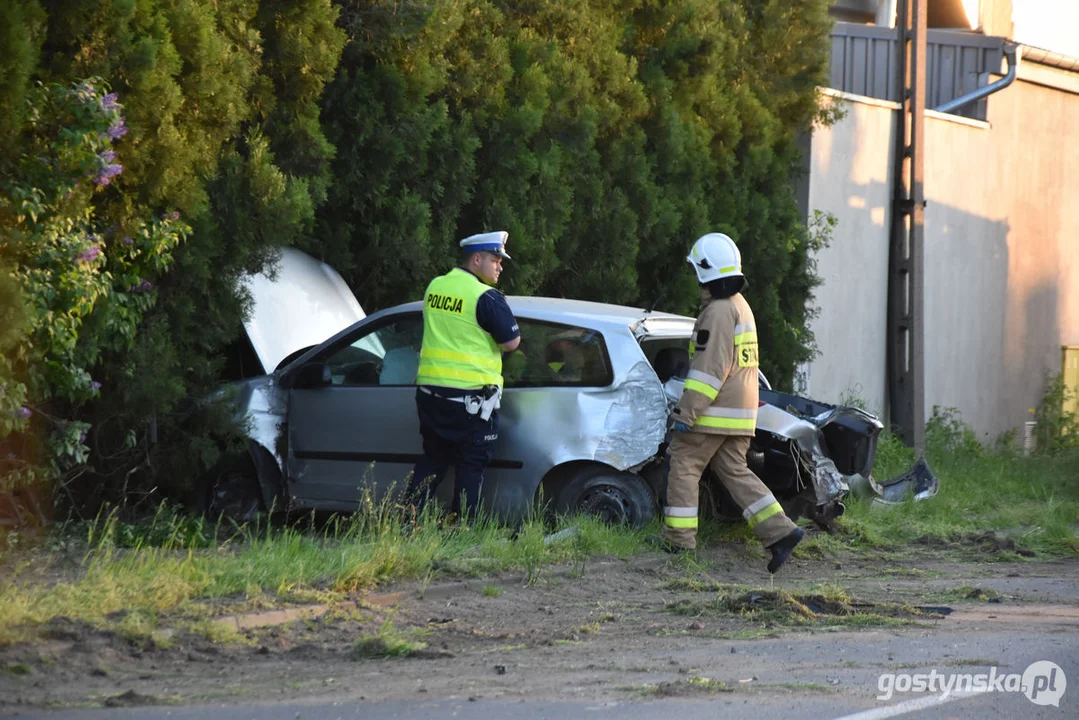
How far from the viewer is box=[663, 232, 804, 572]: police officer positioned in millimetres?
8359

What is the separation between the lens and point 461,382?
27.8 ft

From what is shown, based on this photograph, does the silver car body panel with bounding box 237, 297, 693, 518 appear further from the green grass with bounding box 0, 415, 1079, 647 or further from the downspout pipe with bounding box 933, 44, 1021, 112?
the downspout pipe with bounding box 933, 44, 1021, 112

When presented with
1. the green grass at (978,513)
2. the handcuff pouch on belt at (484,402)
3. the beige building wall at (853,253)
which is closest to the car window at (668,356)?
the handcuff pouch on belt at (484,402)

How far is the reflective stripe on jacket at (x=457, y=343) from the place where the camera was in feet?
27.9

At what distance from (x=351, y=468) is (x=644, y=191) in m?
4.69

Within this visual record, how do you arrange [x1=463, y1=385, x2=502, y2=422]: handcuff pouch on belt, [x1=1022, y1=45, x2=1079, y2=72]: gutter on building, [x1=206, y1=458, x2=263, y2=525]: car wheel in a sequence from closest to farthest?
[x1=463, y1=385, x2=502, y2=422]: handcuff pouch on belt → [x1=206, y1=458, x2=263, y2=525]: car wheel → [x1=1022, y1=45, x2=1079, y2=72]: gutter on building

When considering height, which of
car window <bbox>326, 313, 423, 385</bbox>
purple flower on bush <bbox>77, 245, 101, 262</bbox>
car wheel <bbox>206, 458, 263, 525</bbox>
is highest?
purple flower on bush <bbox>77, 245, 101, 262</bbox>

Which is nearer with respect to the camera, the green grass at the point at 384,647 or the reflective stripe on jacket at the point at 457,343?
the green grass at the point at 384,647

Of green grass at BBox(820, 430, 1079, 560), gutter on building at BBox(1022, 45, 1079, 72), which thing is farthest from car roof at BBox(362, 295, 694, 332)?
gutter on building at BBox(1022, 45, 1079, 72)

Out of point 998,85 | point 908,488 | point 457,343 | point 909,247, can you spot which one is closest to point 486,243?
point 457,343

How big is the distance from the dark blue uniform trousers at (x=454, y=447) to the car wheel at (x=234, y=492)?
149 centimetres

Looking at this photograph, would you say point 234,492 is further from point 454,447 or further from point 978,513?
point 978,513

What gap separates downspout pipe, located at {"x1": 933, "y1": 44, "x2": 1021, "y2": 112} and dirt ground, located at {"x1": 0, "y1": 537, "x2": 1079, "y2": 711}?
38.2 feet

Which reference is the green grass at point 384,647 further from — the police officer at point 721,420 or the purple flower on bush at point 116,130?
the purple flower on bush at point 116,130
